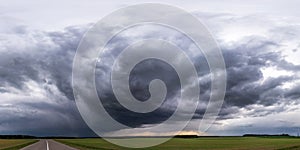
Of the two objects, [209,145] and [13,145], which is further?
[13,145]

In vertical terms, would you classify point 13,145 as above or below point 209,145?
above

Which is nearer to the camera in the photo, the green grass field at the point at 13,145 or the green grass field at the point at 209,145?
the green grass field at the point at 209,145

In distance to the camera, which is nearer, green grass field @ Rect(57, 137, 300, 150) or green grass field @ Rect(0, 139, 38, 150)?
green grass field @ Rect(57, 137, 300, 150)
